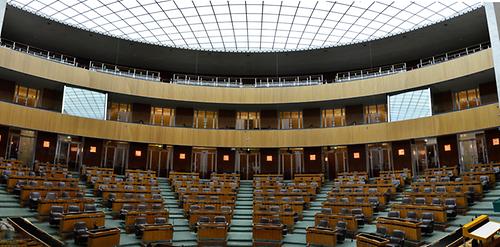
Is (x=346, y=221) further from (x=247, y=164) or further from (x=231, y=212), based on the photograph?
(x=247, y=164)

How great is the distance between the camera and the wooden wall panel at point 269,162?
1053 inches

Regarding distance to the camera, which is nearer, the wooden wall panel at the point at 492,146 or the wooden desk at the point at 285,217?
the wooden desk at the point at 285,217

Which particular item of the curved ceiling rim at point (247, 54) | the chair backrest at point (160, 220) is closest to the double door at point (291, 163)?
the curved ceiling rim at point (247, 54)

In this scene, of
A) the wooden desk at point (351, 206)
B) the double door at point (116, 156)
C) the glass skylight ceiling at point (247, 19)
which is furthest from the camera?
the double door at point (116, 156)

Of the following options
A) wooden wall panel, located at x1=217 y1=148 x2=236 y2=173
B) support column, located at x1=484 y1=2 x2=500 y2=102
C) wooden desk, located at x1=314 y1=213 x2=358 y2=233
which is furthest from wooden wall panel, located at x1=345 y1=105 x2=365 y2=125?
support column, located at x1=484 y1=2 x2=500 y2=102

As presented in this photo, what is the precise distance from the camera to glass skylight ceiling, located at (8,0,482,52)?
21438mm

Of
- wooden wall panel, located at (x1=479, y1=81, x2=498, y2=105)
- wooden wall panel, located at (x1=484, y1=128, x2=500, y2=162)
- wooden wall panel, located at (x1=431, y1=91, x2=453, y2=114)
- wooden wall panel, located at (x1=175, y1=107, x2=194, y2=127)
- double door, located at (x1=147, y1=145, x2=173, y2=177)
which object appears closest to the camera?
wooden wall panel, located at (x1=484, y1=128, x2=500, y2=162)

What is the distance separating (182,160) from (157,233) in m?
13.9

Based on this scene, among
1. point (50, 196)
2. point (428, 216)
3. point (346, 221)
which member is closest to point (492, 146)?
point (428, 216)

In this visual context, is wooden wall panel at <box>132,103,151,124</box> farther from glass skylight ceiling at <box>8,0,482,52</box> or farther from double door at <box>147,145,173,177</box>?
glass skylight ceiling at <box>8,0,482,52</box>

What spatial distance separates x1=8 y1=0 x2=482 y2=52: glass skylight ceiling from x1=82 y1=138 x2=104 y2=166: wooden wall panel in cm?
739

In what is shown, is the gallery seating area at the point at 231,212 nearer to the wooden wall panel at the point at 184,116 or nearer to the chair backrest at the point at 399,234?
the chair backrest at the point at 399,234

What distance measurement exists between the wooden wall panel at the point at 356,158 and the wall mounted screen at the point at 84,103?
55.5 feet

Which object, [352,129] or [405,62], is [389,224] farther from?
[405,62]
